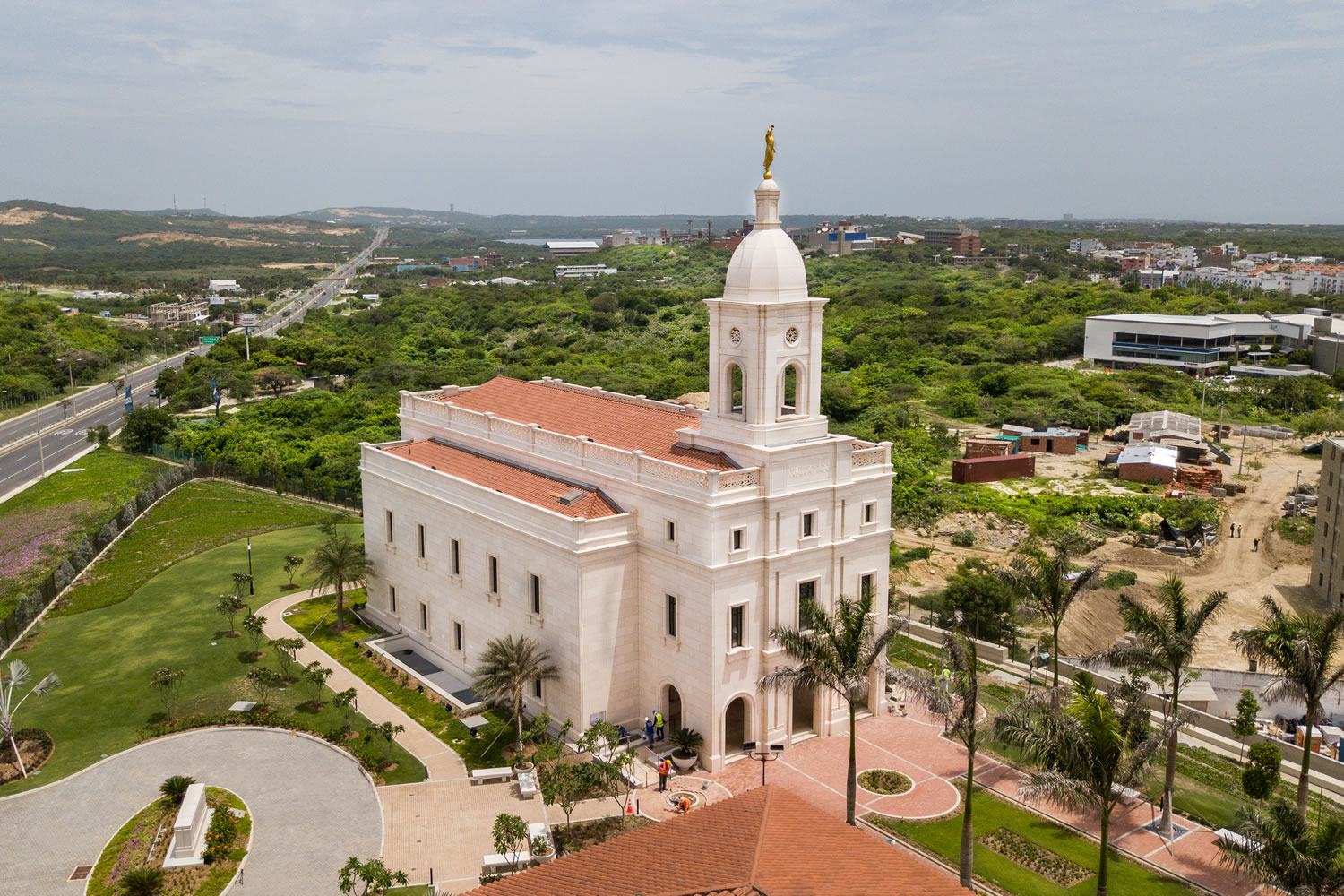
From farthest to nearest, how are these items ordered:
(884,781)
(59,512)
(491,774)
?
(59,512)
(491,774)
(884,781)

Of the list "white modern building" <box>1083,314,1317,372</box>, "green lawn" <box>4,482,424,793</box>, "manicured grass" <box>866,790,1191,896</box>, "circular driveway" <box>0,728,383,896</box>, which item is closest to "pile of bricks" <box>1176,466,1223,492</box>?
"white modern building" <box>1083,314,1317,372</box>

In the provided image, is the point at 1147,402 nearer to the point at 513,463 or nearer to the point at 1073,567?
the point at 1073,567

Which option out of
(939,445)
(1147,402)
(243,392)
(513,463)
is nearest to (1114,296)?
(1147,402)

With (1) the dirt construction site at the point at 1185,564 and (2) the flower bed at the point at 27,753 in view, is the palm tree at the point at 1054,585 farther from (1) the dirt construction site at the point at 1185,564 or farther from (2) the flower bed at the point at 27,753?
(2) the flower bed at the point at 27,753

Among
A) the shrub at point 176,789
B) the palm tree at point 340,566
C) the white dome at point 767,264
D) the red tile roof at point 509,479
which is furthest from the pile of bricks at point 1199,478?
the shrub at point 176,789

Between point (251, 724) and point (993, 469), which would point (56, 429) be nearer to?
point (251, 724)

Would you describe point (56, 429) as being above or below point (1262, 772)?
below

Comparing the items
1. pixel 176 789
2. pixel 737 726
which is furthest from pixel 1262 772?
pixel 176 789
